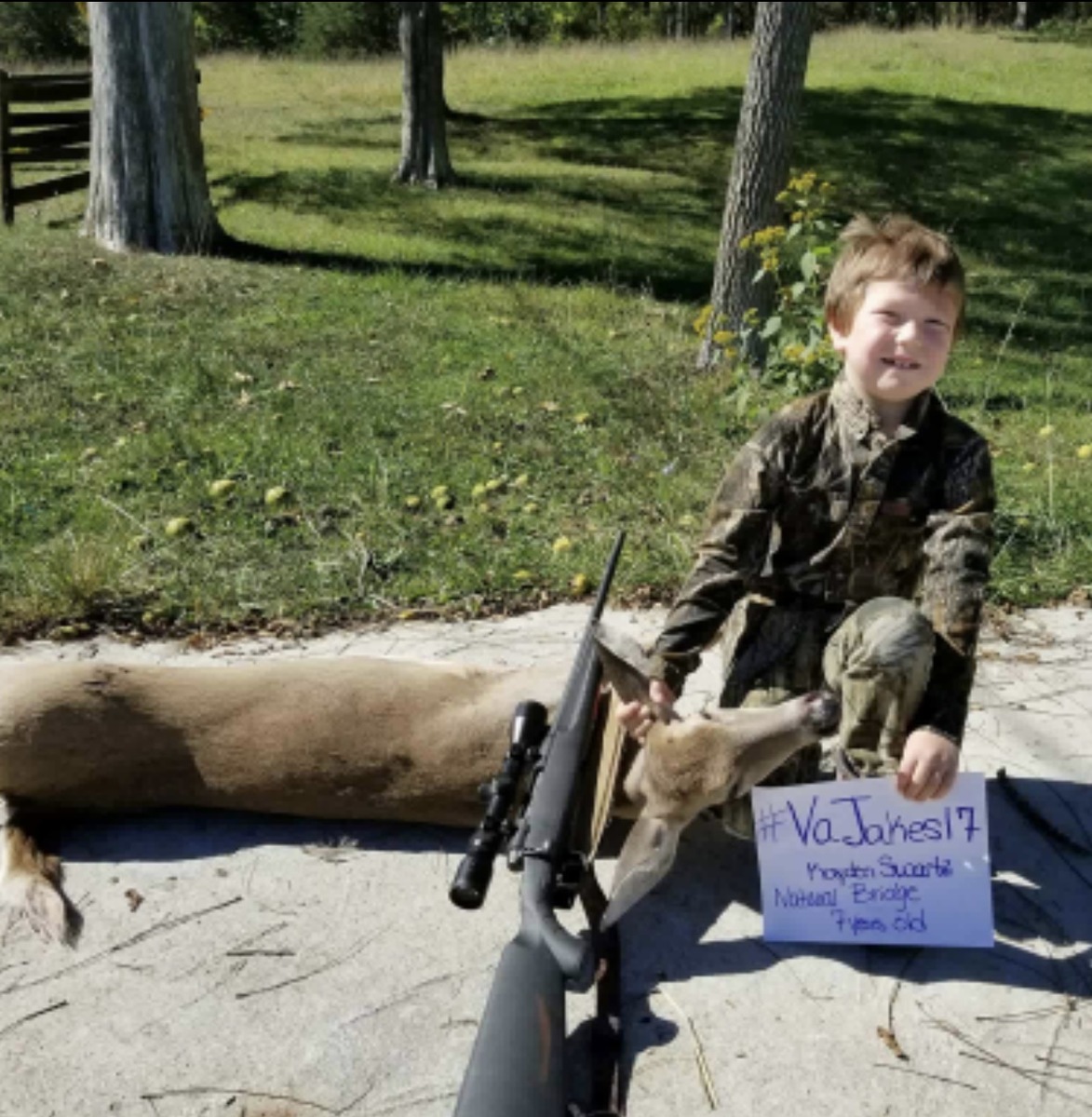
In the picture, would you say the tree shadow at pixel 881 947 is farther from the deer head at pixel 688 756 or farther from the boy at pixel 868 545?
the deer head at pixel 688 756

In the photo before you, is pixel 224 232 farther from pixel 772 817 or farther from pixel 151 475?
pixel 772 817

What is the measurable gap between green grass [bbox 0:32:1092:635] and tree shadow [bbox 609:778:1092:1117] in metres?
1.51

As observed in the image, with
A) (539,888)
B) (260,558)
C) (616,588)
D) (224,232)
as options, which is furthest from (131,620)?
(224,232)

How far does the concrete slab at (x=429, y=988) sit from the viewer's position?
2531 mm

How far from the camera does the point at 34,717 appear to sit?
313 centimetres

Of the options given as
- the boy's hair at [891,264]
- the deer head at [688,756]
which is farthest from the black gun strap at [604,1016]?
the boy's hair at [891,264]

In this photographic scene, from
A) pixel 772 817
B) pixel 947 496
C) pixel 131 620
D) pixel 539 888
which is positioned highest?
pixel 947 496

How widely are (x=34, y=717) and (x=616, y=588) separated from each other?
215 centimetres

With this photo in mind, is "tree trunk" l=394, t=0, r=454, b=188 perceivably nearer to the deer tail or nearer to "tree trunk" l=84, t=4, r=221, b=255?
"tree trunk" l=84, t=4, r=221, b=255

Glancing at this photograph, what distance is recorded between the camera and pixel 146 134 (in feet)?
31.8

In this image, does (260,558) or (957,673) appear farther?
(260,558)

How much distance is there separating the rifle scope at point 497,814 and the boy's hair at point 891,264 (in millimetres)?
1181

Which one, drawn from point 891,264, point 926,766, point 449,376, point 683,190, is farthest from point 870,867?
point 683,190

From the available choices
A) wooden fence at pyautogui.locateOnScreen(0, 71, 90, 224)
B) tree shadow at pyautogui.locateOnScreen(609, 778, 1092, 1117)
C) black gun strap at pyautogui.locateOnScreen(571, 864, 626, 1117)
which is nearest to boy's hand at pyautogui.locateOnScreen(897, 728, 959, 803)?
tree shadow at pyautogui.locateOnScreen(609, 778, 1092, 1117)
